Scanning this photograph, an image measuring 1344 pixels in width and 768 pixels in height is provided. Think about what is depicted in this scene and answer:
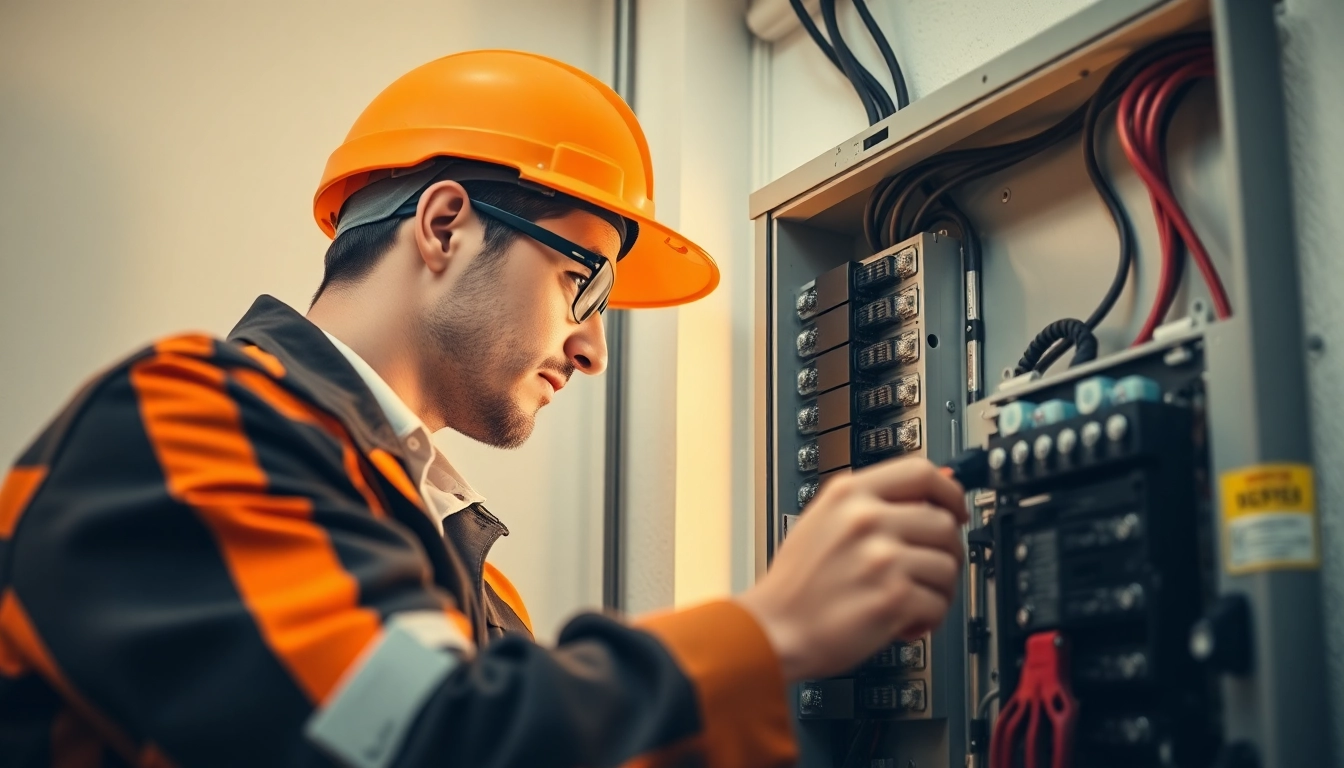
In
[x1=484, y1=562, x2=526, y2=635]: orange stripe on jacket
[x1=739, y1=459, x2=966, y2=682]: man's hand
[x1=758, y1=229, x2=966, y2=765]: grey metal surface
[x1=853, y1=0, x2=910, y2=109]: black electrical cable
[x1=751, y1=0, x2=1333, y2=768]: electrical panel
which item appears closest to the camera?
[x1=739, y1=459, x2=966, y2=682]: man's hand

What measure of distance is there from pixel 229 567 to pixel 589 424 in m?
1.21

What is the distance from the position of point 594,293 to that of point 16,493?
691 millimetres

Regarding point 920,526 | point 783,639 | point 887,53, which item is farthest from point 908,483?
point 887,53

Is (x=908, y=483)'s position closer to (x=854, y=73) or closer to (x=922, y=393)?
(x=922, y=393)

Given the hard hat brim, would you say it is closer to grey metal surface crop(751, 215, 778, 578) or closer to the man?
grey metal surface crop(751, 215, 778, 578)

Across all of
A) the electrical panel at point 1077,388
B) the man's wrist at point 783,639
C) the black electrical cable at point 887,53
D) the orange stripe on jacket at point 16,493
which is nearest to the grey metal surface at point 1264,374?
the electrical panel at point 1077,388

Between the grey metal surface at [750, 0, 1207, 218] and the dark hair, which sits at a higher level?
the grey metal surface at [750, 0, 1207, 218]

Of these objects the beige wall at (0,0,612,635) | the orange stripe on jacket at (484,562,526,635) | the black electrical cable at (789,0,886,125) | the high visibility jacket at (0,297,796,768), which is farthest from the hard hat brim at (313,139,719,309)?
the high visibility jacket at (0,297,796,768)

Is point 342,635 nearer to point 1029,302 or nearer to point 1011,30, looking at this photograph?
point 1029,302

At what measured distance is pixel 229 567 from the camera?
32.4 inches

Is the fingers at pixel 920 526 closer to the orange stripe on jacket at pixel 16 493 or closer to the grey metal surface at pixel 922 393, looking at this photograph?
the grey metal surface at pixel 922 393

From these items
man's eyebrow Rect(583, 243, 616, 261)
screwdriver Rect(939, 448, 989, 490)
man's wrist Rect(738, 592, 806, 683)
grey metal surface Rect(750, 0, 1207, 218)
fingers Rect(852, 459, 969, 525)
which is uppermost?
grey metal surface Rect(750, 0, 1207, 218)

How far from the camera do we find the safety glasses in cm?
140

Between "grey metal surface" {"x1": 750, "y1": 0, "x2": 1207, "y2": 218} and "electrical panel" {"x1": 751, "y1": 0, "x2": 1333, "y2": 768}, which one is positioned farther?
"grey metal surface" {"x1": 750, "y1": 0, "x2": 1207, "y2": 218}
